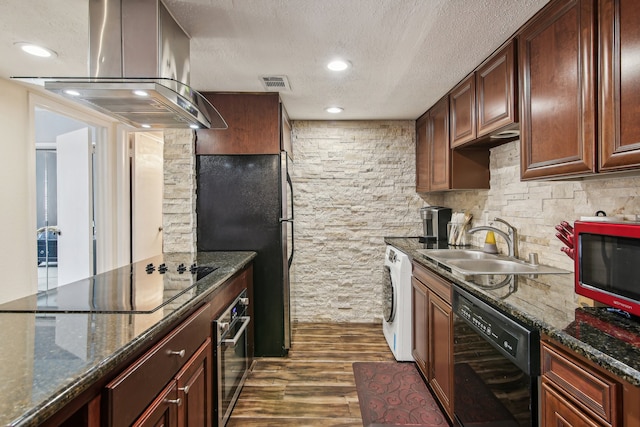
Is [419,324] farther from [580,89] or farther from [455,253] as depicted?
[580,89]

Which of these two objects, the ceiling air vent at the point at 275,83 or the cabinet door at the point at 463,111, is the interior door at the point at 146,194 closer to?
the ceiling air vent at the point at 275,83

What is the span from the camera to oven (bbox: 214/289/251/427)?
1.83 m

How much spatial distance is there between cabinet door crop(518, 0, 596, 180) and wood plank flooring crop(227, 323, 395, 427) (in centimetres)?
181

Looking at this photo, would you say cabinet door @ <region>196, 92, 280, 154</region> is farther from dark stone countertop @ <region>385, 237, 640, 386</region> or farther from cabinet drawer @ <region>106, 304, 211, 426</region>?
dark stone countertop @ <region>385, 237, 640, 386</region>

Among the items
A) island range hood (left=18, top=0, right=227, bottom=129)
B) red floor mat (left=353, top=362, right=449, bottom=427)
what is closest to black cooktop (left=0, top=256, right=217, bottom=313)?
island range hood (left=18, top=0, right=227, bottom=129)

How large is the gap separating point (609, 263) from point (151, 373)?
1.58m

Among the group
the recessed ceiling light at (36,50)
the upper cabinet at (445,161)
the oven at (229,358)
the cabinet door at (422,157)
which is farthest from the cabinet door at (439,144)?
the recessed ceiling light at (36,50)

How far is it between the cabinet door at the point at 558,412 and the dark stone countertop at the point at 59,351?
1260mm

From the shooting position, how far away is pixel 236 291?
232cm

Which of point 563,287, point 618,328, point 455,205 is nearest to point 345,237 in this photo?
point 455,205

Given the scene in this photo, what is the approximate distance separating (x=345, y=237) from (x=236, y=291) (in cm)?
176

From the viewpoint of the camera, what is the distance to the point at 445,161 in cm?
291

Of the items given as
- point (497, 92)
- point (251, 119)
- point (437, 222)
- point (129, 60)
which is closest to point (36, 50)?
point (129, 60)

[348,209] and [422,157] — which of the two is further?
[348,209]
